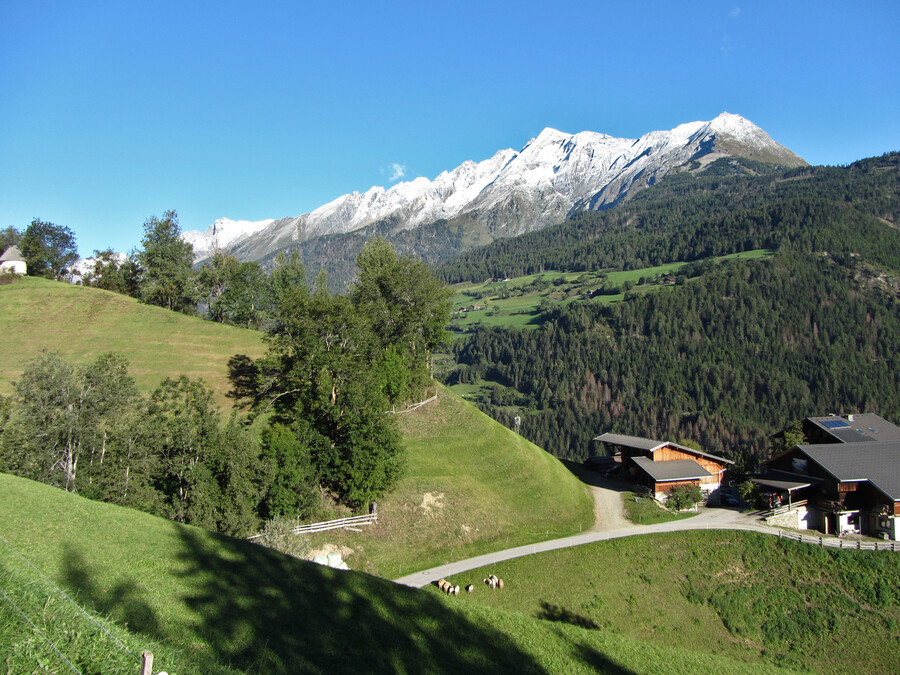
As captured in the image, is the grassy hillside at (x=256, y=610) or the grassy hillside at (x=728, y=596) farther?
the grassy hillside at (x=728, y=596)

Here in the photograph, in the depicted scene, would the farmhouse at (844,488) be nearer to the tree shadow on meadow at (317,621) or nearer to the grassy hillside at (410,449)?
the grassy hillside at (410,449)

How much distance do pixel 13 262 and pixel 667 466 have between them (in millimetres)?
100269

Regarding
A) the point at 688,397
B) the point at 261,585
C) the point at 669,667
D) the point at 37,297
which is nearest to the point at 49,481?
the point at 261,585

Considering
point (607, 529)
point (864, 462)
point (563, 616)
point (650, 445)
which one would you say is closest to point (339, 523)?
point (563, 616)

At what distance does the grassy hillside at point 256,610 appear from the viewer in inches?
593

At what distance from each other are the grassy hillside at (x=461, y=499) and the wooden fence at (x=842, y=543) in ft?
58.2

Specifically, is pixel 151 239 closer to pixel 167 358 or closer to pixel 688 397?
pixel 167 358

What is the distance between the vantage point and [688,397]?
18025 centimetres

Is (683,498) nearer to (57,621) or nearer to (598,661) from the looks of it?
(598,661)

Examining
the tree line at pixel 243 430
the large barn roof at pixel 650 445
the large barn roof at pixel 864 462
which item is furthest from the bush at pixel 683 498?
the tree line at pixel 243 430

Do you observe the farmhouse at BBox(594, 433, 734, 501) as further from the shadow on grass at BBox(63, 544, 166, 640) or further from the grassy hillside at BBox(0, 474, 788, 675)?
the shadow on grass at BBox(63, 544, 166, 640)

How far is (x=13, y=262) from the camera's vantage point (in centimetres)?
7831

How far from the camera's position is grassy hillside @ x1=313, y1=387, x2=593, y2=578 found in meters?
40.9

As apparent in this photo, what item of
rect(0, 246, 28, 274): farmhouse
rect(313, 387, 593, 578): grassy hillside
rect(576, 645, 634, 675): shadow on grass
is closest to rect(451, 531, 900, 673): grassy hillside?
rect(313, 387, 593, 578): grassy hillside
